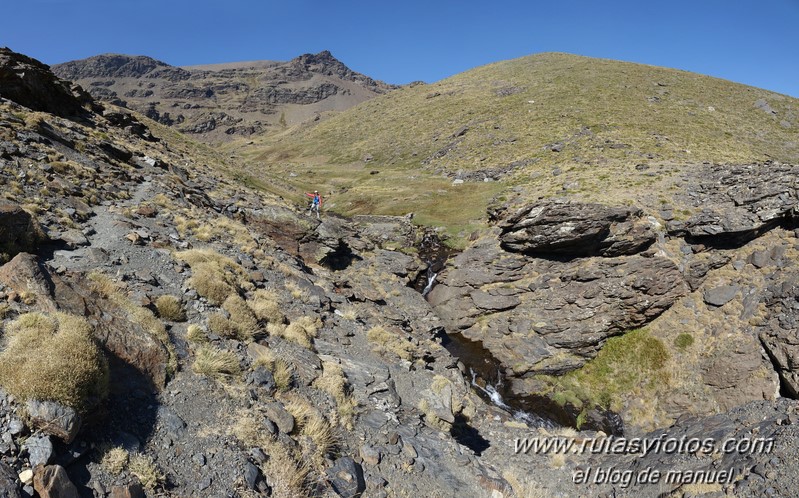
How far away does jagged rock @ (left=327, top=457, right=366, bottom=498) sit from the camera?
30.5 ft

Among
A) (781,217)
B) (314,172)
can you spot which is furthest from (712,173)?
(314,172)

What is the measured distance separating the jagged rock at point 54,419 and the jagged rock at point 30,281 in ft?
11.2

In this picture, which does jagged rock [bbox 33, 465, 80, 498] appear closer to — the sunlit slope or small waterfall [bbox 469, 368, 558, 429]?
small waterfall [bbox 469, 368, 558, 429]

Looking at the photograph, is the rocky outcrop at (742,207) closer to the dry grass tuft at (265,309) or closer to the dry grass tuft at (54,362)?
the dry grass tuft at (265,309)

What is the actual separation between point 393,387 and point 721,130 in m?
82.8

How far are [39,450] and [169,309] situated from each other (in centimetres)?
642

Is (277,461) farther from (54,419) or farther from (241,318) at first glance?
(241,318)

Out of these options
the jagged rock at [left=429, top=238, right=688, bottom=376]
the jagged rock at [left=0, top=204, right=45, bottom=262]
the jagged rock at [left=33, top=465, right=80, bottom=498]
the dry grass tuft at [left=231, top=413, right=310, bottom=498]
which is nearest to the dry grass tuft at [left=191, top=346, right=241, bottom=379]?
the dry grass tuft at [left=231, top=413, right=310, bottom=498]

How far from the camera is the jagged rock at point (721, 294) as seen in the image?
2494 cm

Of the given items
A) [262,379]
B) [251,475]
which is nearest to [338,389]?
[262,379]

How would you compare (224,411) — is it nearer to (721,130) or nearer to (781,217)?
(781,217)

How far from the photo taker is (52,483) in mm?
5656

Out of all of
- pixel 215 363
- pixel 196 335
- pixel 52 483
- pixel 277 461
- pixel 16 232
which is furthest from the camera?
pixel 16 232

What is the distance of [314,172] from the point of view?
291ft
